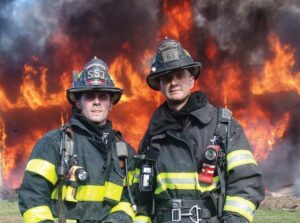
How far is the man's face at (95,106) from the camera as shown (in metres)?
4.64

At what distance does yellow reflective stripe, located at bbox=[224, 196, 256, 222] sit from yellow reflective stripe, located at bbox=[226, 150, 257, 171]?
268 mm

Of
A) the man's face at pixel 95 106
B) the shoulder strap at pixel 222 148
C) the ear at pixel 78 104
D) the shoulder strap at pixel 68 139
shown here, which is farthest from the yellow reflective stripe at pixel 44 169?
the shoulder strap at pixel 222 148

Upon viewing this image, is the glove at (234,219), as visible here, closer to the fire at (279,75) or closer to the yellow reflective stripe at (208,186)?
the yellow reflective stripe at (208,186)

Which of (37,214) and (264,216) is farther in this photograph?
(264,216)

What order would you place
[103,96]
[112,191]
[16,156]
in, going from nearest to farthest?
[112,191] < [103,96] < [16,156]

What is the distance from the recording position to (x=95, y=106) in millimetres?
4672

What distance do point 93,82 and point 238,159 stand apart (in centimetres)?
157

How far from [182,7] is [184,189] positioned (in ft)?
73.3

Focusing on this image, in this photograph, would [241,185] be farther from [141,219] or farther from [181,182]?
[141,219]

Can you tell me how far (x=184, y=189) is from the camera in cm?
425

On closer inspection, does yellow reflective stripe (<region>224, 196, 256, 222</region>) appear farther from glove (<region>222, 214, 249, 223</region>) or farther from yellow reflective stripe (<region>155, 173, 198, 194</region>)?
yellow reflective stripe (<region>155, 173, 198, 194</region>)

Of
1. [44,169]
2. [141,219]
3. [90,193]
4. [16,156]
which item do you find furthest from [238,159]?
[16,156]

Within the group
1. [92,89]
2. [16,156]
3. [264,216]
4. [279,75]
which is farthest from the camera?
[16,156]

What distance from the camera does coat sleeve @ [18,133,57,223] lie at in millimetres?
4156
